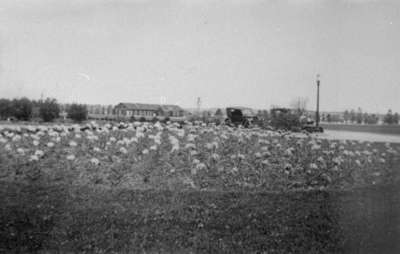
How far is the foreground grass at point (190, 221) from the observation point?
538 cm

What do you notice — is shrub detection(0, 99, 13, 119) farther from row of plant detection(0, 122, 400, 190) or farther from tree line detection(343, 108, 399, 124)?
tree line detection(343, 108, 399, 124)

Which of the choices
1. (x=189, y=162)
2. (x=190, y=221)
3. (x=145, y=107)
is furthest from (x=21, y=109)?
(x=145, y=107)

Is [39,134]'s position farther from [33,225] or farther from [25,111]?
[25,111]

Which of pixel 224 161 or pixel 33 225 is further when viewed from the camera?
pixel 224 161

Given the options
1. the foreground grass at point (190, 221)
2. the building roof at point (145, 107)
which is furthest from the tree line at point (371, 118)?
the foreground grass at point (190, 221)

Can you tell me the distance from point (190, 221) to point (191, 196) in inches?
36.2

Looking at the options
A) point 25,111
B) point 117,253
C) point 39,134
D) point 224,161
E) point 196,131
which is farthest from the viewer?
point 25,111

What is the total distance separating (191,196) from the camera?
22.5ft

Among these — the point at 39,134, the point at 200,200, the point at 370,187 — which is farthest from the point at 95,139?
the point at 370,187

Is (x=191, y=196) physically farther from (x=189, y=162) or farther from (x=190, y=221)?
(x=189, y=162)

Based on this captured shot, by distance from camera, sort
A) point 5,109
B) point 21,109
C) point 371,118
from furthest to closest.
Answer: point 371,118 < point 21,109 < point 5,109

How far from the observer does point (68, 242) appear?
17.6 feet

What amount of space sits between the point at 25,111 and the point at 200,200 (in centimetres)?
2533

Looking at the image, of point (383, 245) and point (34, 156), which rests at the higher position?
point (34, 156)
